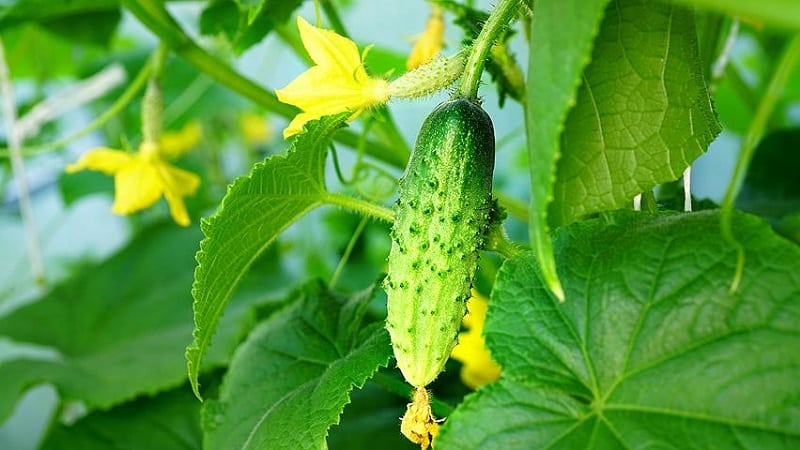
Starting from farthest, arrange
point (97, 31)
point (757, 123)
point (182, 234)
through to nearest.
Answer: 1. point (182, 234)
2. point (97, 31)
3. point (757, 123)

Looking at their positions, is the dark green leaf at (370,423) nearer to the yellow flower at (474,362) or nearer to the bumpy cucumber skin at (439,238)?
the yellow flower at (474,362)

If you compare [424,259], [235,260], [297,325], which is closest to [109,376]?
[297,325]

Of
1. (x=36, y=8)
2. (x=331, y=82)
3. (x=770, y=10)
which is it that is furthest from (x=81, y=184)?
(x=770, y=10)

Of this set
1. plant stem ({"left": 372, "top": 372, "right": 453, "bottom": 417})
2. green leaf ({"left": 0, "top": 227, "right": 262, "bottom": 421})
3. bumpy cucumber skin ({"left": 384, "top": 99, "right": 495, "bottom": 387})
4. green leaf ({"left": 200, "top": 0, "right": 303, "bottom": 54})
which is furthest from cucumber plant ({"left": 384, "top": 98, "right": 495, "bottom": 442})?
green leaf ({"left": 0, "top": 227, "right": 262, "bottom": 421})

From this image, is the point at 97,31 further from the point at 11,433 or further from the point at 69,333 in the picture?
the point at 11,433

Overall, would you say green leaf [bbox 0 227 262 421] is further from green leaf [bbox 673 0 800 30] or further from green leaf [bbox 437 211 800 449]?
green leaf [bbox 673 0 800 30]

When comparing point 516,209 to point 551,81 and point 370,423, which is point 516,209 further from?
point 551,81

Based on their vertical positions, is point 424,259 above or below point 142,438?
above
